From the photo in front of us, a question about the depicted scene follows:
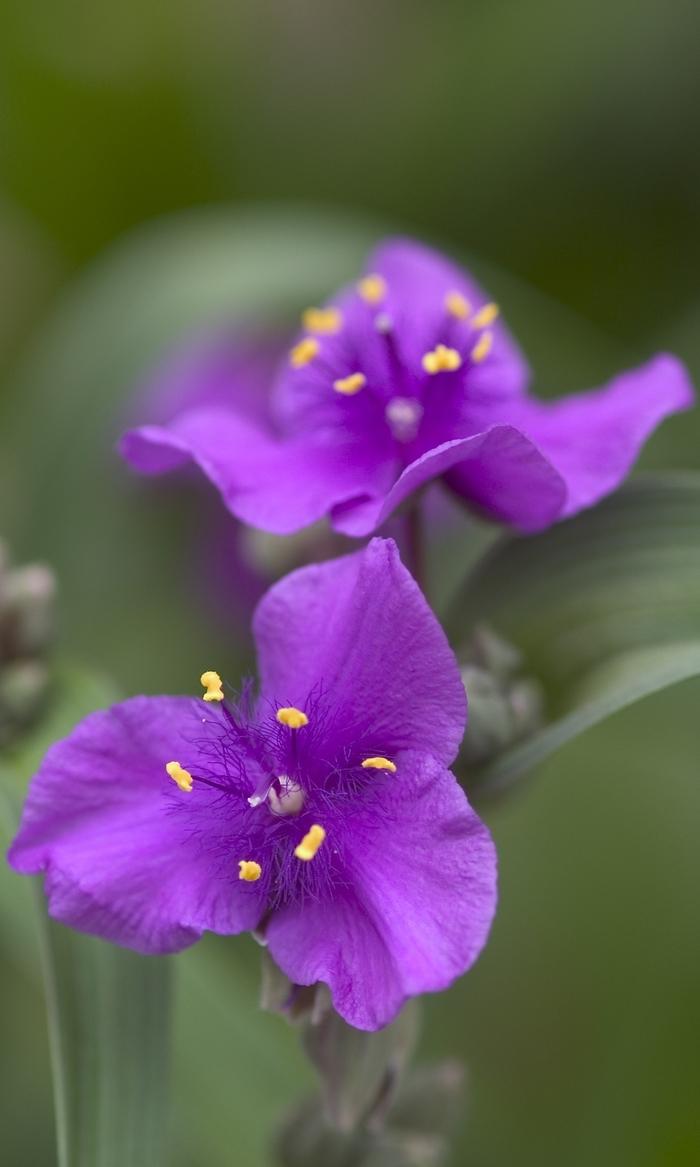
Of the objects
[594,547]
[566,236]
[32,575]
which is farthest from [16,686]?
[566,236]

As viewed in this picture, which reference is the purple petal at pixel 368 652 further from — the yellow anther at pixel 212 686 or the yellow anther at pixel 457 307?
the yellow anther at pixel 457 307

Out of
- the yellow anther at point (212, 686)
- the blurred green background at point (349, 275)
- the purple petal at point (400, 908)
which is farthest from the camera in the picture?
the blurred green background at point (349, 275)

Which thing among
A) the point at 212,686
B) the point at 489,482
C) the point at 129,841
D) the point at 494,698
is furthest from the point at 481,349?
the point at 129,841

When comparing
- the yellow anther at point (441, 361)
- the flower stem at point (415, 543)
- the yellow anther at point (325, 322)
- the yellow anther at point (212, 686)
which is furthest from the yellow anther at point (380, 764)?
the yellow anther at point (325, 322)

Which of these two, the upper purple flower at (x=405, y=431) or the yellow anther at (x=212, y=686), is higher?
the upper purple flower at (x=405, y=431)

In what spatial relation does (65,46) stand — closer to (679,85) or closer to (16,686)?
(679,85)

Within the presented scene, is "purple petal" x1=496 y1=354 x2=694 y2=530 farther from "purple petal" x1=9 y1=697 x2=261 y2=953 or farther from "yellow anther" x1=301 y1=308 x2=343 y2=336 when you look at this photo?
"purple petal" x1=9 y1=697 x2=261 y2=953

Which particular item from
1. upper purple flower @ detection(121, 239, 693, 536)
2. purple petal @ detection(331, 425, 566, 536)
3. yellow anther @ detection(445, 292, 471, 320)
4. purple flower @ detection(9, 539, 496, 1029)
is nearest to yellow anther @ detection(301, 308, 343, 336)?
upper purple flower @ detection(121, 239, 693, 536)
